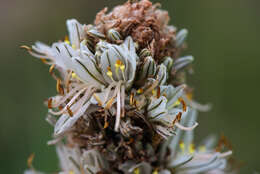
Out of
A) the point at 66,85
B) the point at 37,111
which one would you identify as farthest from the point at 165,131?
the point at 37,111

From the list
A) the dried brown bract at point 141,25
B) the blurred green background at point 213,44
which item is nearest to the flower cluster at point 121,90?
the dried brown bract at point 141,25

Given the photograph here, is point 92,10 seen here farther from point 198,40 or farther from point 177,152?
point 177,152

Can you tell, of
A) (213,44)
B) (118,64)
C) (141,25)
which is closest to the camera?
(118,64)

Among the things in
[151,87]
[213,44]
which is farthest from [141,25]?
[213,44]

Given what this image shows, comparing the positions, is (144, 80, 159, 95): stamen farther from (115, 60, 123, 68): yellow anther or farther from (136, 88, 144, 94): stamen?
(115, 60, 123, 68): yellow anther

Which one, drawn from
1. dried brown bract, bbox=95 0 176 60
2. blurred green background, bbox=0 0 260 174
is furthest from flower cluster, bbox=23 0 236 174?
blurred green background, bbox=0 0 260 174

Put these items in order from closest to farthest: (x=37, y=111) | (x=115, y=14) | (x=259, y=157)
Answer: (x=115, y=14) < (x=37, y=111) < (x=259, y=157)

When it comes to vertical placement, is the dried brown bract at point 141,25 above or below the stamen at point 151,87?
above

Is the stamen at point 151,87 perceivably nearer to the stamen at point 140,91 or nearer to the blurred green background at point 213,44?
the stamen at point 140,91

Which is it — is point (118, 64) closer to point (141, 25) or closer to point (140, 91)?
point (140, 91)
